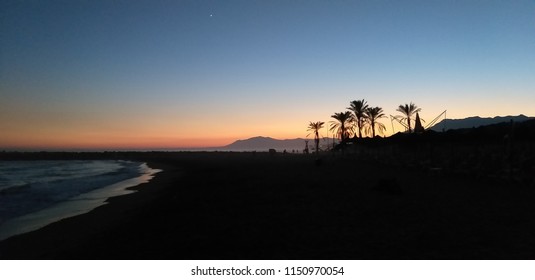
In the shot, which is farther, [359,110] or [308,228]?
[359,110]

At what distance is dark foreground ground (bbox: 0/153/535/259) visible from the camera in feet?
20.9

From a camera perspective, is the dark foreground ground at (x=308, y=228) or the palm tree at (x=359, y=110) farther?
the palm tree at (x=359, y=110)

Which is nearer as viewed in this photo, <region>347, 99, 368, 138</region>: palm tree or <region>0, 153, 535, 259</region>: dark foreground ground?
<region>0, 153, 535, 259</region>: dark foreground ground

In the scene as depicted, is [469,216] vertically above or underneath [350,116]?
underneath

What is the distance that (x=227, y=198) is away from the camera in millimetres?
13148

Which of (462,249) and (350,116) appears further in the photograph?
(350,116)

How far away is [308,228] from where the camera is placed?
7.97m

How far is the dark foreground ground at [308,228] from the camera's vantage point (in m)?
6.38
